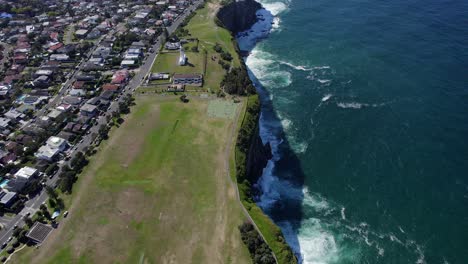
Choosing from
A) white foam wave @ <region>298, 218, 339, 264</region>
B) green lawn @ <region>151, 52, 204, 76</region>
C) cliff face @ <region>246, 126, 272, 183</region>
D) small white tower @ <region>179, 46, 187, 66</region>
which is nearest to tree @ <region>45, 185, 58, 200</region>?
cliff face @ <region>246, 126, 272, 183</region>

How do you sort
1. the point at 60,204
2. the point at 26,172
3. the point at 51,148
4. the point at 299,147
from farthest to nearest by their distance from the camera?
the point at 299,147 → the point at 51,148 → the point at 26,172 → the point at 60,204

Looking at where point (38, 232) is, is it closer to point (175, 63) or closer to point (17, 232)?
point (17, 232)

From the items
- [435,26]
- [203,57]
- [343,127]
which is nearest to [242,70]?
[203,57]

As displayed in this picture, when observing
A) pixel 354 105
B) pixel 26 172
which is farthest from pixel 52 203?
pixel 354 105

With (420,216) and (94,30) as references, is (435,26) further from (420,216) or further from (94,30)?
(94,30)

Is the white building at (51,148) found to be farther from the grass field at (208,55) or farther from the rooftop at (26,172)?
the grass field at (208,55)

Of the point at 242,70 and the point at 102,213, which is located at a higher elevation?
the point at 242,70
